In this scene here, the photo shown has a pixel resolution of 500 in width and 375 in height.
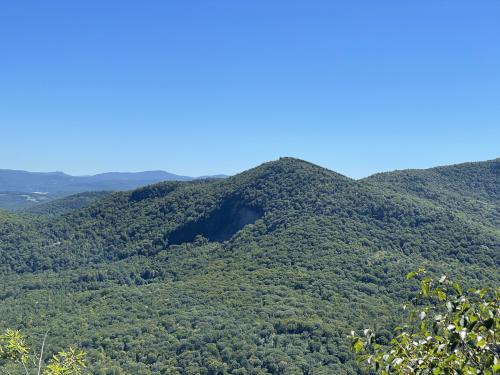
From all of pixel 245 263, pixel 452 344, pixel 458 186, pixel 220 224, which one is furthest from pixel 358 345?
pixel 458 186

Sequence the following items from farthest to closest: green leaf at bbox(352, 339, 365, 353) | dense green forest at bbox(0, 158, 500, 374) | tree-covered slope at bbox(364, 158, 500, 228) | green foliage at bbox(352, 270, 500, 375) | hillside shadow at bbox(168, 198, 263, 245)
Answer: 1. tree-covered slope at bbox(364, 158, 500, 228)
2. hillside shadow at bbox(168, 198, 263, 245)
3. dense green forest at bbox(0, 158, 500, 374)
4. green leaf at bbox(352, 339, 365, 353)
5. green foliage at bbox(352, 270, 500, 375)

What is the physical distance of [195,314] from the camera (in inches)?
3142

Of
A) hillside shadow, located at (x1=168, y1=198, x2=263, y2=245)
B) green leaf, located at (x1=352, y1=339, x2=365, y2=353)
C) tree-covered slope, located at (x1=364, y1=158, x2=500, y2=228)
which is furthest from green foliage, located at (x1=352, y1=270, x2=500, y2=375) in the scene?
tree-covered slope, located at (x1=364, y1=158, x2=500, y2=228)

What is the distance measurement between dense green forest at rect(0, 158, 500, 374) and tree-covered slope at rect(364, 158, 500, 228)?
2.49 feet

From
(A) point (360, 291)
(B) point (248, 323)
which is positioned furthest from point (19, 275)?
(A) point (360, 291)

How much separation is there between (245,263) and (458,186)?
107m

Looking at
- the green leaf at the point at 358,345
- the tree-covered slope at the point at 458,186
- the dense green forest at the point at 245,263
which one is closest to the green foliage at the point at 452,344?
the green leaf at the point at 358,345

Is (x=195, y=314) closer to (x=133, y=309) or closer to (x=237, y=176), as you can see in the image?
(x=133, y=309)

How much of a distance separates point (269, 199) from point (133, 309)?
217 feet

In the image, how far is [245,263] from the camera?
362 feet

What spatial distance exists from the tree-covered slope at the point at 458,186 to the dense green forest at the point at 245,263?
29.8 inches

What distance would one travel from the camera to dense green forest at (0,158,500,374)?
223ft

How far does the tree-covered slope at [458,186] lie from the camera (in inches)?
5940

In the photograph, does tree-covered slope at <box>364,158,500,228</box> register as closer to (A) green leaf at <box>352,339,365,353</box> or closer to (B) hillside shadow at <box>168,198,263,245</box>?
(B) hillside shadow at <box>168,198,263,245</box>
